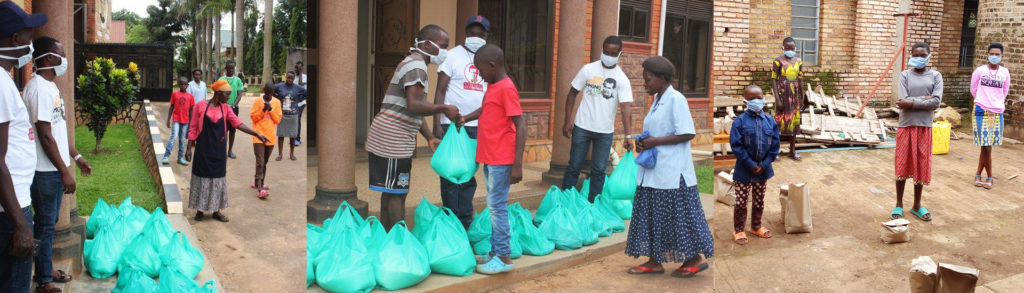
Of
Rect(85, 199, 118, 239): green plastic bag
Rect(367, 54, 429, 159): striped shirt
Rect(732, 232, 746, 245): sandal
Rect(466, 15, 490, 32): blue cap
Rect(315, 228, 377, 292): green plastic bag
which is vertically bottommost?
Rect(85, 199, 118, 239): green plastic bag

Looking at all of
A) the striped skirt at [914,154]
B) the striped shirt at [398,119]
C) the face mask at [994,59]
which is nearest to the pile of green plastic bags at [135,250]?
the striped shirt at [398,119]

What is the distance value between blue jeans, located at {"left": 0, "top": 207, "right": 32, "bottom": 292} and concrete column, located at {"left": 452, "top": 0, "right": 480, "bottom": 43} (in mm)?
1597

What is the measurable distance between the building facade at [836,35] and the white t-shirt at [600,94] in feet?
1.28

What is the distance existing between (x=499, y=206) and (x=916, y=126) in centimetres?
358

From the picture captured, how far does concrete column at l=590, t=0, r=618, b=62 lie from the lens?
10.2ft

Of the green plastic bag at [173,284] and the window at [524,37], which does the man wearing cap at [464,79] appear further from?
the green plastic bag at [173,284]

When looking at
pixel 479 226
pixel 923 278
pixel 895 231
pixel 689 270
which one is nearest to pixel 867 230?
pixel 895 231

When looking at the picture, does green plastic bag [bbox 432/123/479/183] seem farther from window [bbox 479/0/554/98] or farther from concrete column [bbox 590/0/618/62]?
concrete column [bbox 590/0/618/62]

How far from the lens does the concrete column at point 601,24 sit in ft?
10.2

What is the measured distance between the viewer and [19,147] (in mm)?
2869

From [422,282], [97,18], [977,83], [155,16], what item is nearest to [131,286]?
[422,282]

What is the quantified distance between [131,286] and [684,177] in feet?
9.29

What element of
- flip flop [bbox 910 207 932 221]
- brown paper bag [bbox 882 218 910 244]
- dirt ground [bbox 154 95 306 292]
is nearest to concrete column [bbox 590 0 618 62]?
brown paper bag [bbox 882 218 910 244]

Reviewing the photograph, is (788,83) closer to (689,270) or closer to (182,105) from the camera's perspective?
(689,270)
